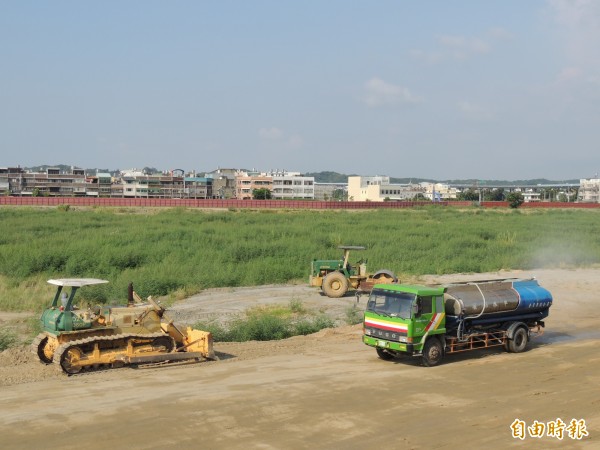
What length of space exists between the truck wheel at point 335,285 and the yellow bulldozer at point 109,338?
11917 mm

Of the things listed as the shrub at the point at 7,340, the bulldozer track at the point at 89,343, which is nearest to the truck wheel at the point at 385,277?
the bulldozer track at the point at 89,343

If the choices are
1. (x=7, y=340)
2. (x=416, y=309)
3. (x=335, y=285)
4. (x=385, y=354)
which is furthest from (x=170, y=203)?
(x=416, y=309)

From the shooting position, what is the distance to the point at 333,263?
1211 inches

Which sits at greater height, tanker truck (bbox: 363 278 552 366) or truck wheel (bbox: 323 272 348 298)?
tanker truck (bbox: 363 278 552 366)

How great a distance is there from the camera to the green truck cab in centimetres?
1750

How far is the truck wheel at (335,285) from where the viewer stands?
98.0ft

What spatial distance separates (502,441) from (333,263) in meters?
18.7

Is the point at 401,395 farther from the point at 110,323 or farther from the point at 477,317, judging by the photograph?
the point at 110,323

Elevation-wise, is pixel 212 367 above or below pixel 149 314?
below

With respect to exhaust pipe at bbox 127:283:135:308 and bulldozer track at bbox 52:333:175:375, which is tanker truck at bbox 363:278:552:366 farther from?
exhaust pipe at bbox 127:283:135:308

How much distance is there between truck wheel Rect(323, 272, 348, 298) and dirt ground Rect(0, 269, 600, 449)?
875 centimetres

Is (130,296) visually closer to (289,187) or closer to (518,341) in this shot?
(518,341)

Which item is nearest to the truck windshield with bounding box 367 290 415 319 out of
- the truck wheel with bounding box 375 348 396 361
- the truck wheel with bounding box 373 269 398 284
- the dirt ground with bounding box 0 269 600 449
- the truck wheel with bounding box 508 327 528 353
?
the truck wheel with bounding box 375 348 396 361

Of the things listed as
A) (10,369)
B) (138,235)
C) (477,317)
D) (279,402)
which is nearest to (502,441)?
(279,402)
